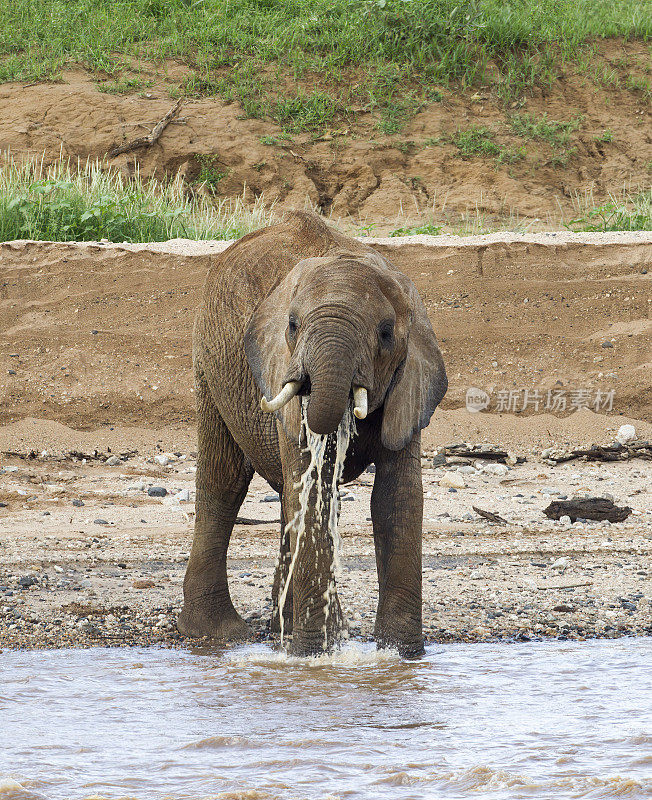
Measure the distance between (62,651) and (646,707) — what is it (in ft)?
9.04

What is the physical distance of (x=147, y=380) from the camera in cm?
1230

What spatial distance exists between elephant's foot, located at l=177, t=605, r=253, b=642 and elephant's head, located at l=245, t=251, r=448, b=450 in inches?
58.2

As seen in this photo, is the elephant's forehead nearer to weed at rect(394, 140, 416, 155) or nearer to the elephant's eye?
the elephant's eye

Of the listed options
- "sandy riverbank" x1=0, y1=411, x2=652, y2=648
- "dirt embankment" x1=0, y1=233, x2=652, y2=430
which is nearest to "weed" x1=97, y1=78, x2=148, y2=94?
"dirt embankment" x1=0, y1=233, x2=652, y2=430

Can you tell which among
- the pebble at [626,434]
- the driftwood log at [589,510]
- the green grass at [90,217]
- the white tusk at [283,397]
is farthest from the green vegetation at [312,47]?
the white tusk at [283,397]

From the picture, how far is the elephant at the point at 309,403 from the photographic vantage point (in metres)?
4.90

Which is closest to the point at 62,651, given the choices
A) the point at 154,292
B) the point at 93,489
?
the point at 93,489

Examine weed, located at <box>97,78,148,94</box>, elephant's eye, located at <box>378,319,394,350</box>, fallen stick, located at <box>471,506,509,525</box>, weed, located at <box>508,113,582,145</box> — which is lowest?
Result: fallen stick, located at <box>471,506,509,525</box>

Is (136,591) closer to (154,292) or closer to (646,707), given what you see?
(646,707)

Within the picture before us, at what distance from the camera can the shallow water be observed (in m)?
4.10

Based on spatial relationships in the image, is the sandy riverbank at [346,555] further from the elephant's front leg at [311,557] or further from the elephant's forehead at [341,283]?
the elephant's forehead at [341,283]

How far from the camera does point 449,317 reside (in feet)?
41.6

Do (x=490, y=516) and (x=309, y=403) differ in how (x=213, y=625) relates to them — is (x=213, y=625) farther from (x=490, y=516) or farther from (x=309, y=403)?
(x=490, y=516)

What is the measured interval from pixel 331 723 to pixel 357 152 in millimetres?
15109
